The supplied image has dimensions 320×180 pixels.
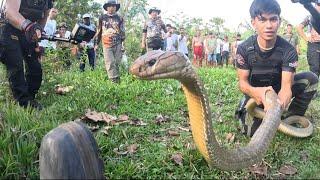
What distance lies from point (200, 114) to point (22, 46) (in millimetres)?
3259

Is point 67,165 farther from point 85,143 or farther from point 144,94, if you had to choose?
point 144,94

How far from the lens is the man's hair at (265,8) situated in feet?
13.9

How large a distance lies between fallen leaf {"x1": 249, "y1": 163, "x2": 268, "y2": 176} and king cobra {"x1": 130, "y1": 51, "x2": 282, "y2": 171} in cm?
23

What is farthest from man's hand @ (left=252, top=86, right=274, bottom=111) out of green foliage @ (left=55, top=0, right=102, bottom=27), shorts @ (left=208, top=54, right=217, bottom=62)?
shorts @ (left=208, top=54, right=217, bottom=62)

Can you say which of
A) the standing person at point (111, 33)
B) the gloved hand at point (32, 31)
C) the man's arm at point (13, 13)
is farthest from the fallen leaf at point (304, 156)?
the standing person at point (111, 33)

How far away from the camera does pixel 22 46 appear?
17.7 ft

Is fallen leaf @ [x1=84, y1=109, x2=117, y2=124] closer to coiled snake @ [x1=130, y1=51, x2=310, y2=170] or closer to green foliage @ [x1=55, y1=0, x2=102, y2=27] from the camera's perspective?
coiled snake @ [x1=130, y1=51, x2=310, y2=170]

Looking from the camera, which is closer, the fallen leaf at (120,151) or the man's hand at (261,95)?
the fallen leaf at (120,151)

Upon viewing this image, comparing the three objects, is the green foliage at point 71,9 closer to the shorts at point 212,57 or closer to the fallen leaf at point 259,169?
the shorts at point 212,57

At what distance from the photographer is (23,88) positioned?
5.27 m

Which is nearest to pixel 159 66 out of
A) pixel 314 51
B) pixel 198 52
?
pixel 314 51

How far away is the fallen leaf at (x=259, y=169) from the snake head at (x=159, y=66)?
139 centimetres

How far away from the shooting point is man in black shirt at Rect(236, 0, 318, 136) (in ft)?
14.0

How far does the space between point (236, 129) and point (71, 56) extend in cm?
368
